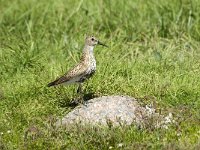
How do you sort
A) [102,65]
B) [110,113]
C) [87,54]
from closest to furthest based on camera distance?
1. [110,113]
2. [87,54]
3. [102,65]

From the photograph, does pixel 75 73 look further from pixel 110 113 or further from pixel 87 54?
pixel 110 113

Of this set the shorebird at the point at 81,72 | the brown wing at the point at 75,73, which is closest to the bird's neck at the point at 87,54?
the shorebird at the point at 81,72

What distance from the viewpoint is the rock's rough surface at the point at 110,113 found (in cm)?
860

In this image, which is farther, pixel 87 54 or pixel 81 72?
pixel 87 54

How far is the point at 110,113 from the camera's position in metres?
8.73

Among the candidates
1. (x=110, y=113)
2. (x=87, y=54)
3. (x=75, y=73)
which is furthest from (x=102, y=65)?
(x=110, y=113)

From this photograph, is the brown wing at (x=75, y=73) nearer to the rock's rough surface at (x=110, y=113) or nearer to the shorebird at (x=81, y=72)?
the shorebird at (x=81, y=72)

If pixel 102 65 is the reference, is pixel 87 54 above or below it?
above

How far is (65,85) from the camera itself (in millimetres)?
9359

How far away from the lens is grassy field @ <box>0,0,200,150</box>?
→ 8.30m

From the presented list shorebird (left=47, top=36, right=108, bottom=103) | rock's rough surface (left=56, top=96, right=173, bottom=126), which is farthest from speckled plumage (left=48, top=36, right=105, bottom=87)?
rock's rough surface (left=56, top=96, right=173, bottom=126)

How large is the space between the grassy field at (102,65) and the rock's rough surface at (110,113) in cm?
21

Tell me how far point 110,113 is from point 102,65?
66.6 inches

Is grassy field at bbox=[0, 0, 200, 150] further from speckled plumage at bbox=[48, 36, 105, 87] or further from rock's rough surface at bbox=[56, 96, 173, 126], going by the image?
speckled plumage at bbox=[48, 36, 105, 87]
